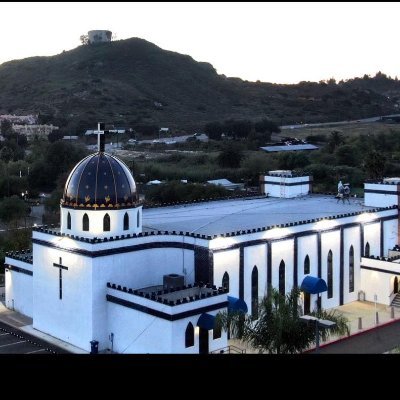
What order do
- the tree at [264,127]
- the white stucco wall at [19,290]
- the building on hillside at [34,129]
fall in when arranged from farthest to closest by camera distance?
1. the tree at [264,127]
2. the building on hillside at [34,129]
3. the white stucco wall at [19,290]

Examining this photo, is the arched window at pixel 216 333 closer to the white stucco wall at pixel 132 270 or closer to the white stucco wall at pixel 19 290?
the white stucco wall at pixel 132 270

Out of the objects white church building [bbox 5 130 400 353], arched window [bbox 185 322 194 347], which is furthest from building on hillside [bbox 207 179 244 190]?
arched window [bbox 185 322 194 347]

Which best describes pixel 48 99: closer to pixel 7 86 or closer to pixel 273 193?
pixel 7 86

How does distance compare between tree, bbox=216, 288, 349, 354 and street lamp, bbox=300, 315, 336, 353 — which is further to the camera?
street lamp, bbox=300, 315, 336, 353

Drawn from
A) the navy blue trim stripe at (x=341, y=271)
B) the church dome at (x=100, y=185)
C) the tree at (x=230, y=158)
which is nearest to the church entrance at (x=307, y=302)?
the navy blue trim stripe at (x=341, y=271)

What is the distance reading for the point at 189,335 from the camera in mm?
22453

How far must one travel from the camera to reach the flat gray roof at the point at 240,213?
29.4 m

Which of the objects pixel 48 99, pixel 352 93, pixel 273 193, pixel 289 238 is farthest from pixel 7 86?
pixel 289 238

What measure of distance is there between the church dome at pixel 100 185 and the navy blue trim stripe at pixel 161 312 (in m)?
3.64

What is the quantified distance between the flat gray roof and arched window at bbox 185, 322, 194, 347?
569cm

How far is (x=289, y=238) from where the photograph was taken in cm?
2908

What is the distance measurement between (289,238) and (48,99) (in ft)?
370

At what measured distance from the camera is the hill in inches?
5054

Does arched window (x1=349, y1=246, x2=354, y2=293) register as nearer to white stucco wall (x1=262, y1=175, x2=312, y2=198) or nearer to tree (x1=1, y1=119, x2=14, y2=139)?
white stucco wall (x1=262, y1=175, x2=312, y2=198)
